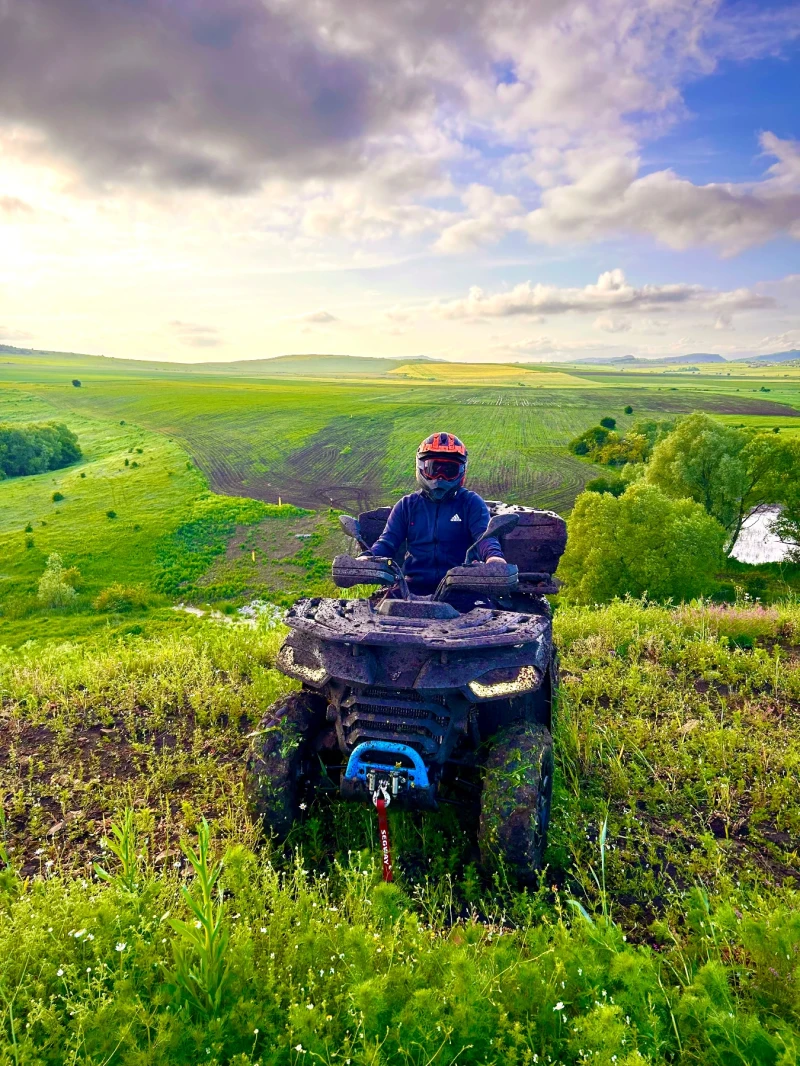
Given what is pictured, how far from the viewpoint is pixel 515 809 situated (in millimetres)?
4094

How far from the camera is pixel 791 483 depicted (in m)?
35.0

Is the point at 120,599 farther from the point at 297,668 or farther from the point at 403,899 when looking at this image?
the point at 403,899

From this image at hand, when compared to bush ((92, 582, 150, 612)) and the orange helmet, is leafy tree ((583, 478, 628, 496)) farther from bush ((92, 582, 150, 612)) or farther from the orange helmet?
the orange helmet

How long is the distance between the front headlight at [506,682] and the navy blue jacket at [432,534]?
2.23 metres

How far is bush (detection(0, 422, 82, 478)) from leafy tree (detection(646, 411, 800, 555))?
67.3 m

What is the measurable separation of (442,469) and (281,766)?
340 cm

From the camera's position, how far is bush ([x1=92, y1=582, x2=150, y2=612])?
3731 cm

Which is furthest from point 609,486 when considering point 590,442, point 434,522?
point 434,522

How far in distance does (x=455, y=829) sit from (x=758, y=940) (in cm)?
242

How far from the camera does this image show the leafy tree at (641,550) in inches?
1102

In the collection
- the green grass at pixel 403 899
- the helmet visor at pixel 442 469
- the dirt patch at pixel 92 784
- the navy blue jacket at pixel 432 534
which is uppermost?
the helmet visor at pixel 442 469

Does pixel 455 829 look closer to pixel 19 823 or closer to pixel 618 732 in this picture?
pixel 618 732

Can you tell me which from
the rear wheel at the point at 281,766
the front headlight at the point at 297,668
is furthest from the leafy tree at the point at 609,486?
the rear wheel at the point at 281,766

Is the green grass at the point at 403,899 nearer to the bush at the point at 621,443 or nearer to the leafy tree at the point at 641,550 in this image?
the leafy tree at the point at 641,550
